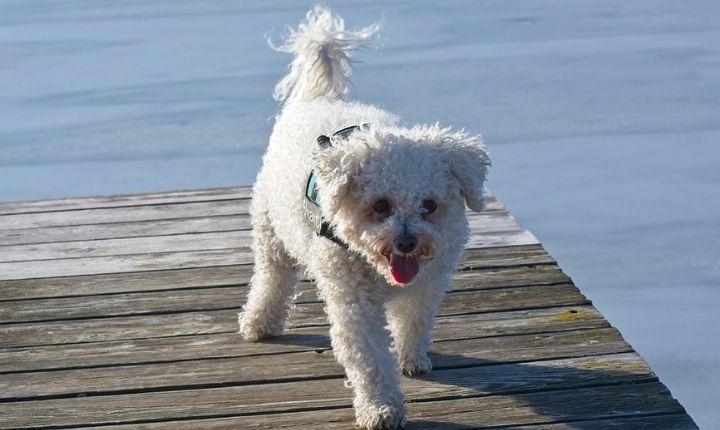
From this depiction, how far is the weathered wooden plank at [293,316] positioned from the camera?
393 centimetres

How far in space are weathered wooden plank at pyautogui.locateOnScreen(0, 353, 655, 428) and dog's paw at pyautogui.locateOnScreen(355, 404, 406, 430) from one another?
188 mm

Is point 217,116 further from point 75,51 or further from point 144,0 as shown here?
point 144,0

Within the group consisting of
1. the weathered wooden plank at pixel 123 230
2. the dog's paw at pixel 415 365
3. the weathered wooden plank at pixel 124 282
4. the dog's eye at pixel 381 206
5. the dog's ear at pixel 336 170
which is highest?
the weathered wooden plank at pixel 123 230

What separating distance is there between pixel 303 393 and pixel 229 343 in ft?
1.69

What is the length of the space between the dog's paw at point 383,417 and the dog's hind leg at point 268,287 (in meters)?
0.76

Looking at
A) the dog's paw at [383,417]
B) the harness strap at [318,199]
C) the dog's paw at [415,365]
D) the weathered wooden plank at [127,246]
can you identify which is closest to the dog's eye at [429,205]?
the harness strap at [318,199]

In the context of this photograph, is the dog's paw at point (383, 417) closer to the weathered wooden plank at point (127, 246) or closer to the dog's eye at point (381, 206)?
the dog's eye at point (381, 206)

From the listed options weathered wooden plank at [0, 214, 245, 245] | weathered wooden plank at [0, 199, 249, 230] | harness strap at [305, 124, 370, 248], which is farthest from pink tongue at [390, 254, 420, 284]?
weathered wooden plank at [0, 199, 249, 230]

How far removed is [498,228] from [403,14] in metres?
6.37

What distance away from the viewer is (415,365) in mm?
3488

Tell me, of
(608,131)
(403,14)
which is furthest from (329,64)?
(403,14)

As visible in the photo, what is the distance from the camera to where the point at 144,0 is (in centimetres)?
1235

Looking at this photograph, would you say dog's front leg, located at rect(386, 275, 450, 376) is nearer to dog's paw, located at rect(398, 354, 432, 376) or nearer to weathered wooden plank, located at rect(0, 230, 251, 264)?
dog's paw, located at rect(398, 354, 432, 376)

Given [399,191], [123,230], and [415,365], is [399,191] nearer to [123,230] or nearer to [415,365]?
[415,365]
